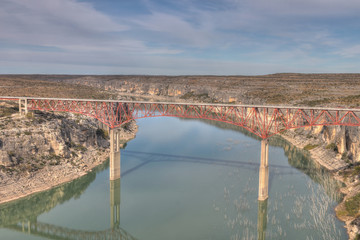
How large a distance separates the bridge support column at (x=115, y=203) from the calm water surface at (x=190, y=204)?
385mm

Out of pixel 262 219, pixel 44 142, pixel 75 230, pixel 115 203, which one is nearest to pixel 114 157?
pixel 115 203

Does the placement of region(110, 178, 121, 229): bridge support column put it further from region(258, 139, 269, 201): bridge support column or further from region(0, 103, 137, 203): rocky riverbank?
region(258, 139, 269, 201): bridge support column

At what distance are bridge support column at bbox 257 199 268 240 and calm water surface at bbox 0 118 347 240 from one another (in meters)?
0.09

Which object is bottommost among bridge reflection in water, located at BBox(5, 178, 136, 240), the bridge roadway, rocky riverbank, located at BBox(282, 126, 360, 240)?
bridge reflection in water, located at BBox(5, 178, 136, 240)

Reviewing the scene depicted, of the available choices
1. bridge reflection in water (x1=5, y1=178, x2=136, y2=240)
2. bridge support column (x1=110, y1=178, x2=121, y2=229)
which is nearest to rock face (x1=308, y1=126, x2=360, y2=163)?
bridge support column (x1=110, y1=178, x2=121, y2=229)

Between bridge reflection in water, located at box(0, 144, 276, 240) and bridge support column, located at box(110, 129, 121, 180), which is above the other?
bridge support column, located at box(110, 129, 121, 180)

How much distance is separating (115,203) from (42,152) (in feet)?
45.9

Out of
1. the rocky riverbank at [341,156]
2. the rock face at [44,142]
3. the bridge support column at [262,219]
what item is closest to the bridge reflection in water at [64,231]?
the rock face at [44,142]

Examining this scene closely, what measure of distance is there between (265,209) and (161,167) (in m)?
→ 19.2

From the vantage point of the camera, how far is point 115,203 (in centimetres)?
3659

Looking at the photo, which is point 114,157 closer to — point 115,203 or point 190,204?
point 115,203

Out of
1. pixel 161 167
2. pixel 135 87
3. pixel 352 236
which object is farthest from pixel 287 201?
pixel 135 87

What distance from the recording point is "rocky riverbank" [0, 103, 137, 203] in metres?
37.2

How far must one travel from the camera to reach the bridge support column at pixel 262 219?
29.3 metres
